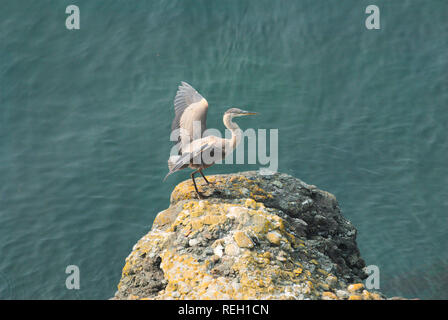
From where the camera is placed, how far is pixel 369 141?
12.2 m

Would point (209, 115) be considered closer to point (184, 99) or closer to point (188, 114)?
point (184, 99)

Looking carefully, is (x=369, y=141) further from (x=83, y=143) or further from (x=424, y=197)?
(x=83, y=143)

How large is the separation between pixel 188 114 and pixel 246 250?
3190 mm

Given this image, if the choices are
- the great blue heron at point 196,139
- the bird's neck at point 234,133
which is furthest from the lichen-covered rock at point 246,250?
the bird's neck at point 234,133

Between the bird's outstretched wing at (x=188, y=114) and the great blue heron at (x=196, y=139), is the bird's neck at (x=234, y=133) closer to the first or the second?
the great blue heron at (x=196, y=139)

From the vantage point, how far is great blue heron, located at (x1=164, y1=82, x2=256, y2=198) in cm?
663

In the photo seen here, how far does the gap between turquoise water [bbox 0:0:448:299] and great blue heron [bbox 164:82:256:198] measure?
3868 millimetres

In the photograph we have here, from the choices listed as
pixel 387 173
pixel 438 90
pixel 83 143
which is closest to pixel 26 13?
pixel 83 143

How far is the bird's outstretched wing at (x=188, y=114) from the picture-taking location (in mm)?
7277

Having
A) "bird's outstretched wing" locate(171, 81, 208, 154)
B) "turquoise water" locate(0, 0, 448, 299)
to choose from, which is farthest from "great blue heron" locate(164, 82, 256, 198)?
"turquoise water" locate(0, 0, 448, 299)

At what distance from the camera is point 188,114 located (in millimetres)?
7504

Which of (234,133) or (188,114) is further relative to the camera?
(188,114)

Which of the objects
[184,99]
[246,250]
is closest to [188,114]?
[184,99]

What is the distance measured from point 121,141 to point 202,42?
4.46 m
